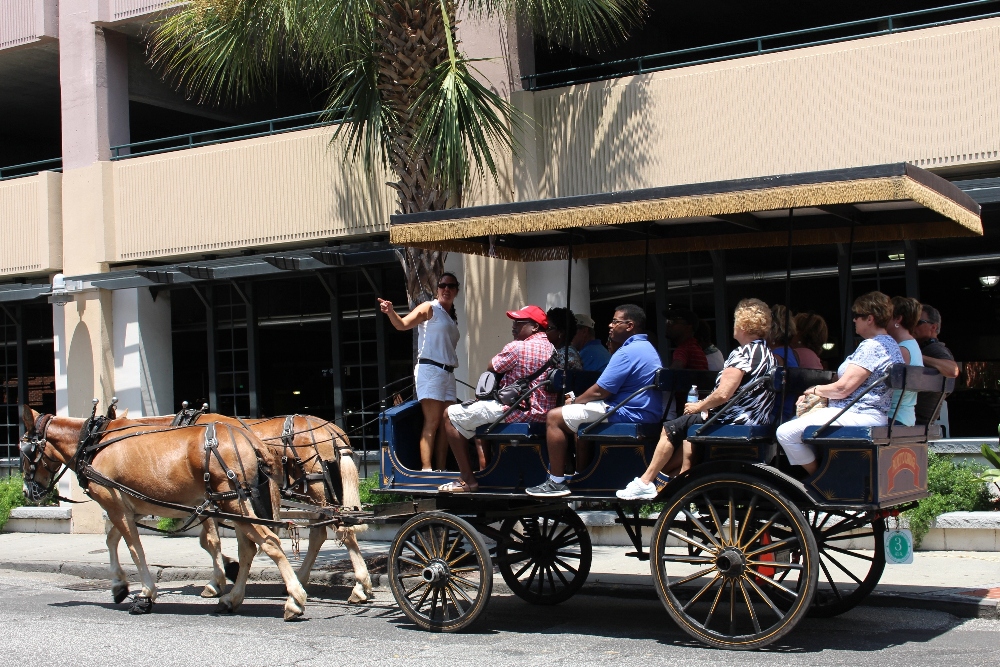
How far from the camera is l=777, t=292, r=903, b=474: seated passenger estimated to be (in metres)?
6.83

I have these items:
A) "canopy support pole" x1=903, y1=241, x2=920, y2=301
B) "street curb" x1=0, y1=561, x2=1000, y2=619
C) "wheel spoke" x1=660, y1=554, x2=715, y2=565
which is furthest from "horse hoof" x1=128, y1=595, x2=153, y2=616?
"canopy support pole" x1=903, y1=241, x2=920, y2=301

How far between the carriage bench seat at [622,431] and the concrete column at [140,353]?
10138 millimetres

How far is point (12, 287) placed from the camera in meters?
16.6

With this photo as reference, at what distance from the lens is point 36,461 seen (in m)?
10.2

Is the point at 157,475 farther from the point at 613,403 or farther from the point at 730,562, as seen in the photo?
the point at 730,562

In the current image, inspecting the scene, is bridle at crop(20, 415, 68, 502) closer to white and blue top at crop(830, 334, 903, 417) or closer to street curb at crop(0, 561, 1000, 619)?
street curb at crop(0, 561, 1000, 619)

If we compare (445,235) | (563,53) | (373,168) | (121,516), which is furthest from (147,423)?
(563,53)

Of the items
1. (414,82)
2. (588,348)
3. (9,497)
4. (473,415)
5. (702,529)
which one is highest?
(414,82)

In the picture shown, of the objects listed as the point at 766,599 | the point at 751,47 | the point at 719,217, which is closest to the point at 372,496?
the point at 719,217

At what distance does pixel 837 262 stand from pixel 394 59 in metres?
5.19

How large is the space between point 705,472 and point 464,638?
2176mm

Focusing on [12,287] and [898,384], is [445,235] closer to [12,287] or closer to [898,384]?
[898,384]

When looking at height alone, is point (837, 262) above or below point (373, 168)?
below

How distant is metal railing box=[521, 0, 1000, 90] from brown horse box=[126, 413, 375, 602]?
525 centimetres
